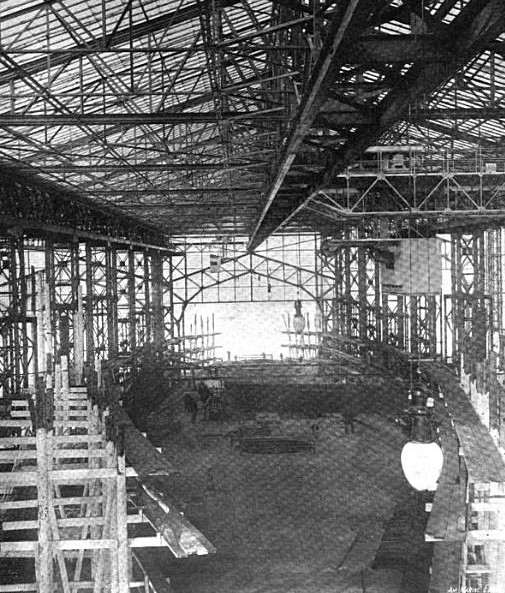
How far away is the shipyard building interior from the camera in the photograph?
879cm

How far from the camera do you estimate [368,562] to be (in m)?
14.3

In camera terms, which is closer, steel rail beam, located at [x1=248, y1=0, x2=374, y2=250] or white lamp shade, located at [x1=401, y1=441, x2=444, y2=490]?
steel rail beam, located at [x1=248, y1=0, x2=374, y2=250]

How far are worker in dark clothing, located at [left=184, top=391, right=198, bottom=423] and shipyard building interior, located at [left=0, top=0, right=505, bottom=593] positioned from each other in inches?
6.7

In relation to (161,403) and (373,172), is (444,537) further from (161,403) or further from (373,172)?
(161,403)

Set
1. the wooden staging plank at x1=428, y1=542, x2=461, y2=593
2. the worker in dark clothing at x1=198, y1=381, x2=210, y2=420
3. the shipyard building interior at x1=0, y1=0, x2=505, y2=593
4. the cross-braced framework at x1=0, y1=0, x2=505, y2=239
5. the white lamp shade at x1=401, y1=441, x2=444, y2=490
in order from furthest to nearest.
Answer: the worker in dark clothing at x1=198, y1=381, x2=210, y2=420
the wooden staging plank at x1=428, y1=542, x2=461, y2=593
the shipyard building interior at x1=0, y1=0, x2=505, y2=593
the white lamp shade at x1=401, y1=441, x2=444, y2=490
the cross-braced framework at x1=0, y1=0, x2=505, y2=239

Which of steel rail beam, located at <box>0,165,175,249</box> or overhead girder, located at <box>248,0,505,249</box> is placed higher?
steel rail beam, located at <box>0,165,175,249</box>

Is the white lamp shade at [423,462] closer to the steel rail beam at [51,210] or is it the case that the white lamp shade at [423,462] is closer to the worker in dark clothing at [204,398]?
the steel rail beam at [51,210]

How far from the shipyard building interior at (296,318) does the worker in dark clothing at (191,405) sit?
0.56 ft

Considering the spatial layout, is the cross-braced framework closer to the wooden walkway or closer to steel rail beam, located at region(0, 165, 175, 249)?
steel rail beam, located at region(0, 165, 175, 249)

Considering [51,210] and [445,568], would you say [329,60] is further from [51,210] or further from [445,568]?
[51,210]

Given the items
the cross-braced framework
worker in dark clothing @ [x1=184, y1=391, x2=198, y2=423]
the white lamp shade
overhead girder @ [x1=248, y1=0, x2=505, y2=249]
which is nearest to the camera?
overhead girder @ [x1=248, y1=0, x2=505, y2=249]

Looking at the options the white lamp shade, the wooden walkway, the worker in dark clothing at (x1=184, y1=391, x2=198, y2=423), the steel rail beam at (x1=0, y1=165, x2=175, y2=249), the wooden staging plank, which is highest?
the steel rail beam at (x1=0, y1=165, x2=175, y2=249)

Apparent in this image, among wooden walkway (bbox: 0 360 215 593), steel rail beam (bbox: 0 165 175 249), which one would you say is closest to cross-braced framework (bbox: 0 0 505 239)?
steel rail beam (bbox: 0 165 175 249)

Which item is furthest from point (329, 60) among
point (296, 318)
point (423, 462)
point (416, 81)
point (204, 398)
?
point (296, 318)
